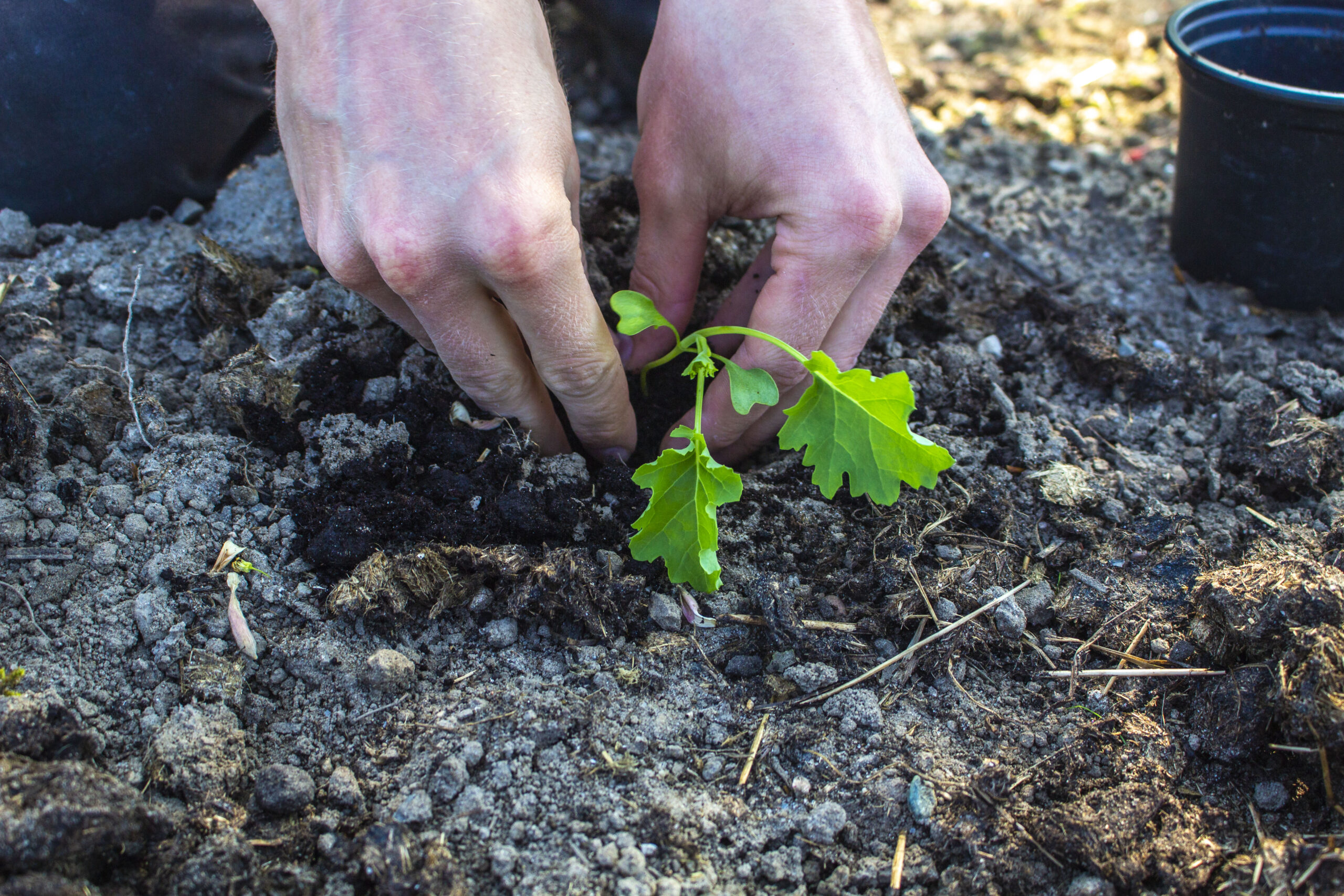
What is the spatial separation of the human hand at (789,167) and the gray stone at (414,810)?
1056 millimetres

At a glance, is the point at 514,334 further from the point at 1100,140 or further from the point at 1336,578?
the point at 1100,140

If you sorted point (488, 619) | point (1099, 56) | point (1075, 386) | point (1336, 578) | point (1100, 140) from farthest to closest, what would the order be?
point (1099, 56)
point (1100, 140)
point (1075, 386)
point (488, 619)
point (1336, 578)

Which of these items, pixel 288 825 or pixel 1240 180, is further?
pixel 1240 180

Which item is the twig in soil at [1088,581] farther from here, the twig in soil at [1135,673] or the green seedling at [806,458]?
the green seedling at [806,458]

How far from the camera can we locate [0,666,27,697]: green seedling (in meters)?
1.63

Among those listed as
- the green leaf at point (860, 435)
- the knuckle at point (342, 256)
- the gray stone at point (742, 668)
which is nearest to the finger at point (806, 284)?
the green leaf at point (860, 435)

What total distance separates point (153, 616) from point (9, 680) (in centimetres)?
26

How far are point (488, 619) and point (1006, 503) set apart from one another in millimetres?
1288

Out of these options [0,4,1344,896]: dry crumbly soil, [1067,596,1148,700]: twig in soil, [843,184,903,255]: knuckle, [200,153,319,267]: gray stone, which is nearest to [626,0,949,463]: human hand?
[843,184,903,255]: knuckle

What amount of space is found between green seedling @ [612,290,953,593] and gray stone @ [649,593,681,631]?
0.36 feet

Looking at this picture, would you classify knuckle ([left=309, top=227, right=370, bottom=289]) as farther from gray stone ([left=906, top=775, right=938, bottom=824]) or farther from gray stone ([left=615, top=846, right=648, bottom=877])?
gray stone ([left=906, top=775, right=938, bottom=824])

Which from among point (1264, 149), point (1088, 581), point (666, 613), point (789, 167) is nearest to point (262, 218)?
point (789, 167)

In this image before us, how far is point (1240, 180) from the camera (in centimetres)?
286

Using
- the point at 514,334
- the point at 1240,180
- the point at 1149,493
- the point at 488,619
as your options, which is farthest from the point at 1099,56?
the point at 488,619
